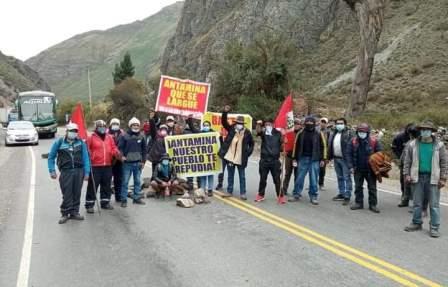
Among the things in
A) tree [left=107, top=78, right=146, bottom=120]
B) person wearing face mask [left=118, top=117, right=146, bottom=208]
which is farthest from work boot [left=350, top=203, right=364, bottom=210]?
tree [left=107, top=78, right=146, bottom=120]

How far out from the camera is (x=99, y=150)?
34.3ft

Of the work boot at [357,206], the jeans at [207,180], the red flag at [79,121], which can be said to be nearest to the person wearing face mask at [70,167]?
the red flag at [79,121]

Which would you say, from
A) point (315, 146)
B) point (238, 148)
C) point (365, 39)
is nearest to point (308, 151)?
point (315, 146)

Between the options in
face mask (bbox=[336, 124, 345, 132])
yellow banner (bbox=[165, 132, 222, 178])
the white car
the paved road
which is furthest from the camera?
the white car

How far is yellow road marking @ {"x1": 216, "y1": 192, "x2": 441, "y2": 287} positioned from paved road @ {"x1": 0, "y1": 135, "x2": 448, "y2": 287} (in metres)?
0.01

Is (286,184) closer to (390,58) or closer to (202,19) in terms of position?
(390,58)

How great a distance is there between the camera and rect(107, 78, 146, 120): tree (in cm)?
5628

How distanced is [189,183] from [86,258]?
5.56 m

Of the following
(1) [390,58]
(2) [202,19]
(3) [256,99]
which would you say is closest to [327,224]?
(3) [256,99]

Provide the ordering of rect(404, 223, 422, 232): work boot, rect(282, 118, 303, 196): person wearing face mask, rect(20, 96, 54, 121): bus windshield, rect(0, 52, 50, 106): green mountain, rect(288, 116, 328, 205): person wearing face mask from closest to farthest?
rect(404, 223, 422, 232): work boot → rect(288, 116, 328, 205): person wearing face mask → rect(282, 118, 303, 196): person wearing face mask → rect(20, 96, 54, 121): bus windshield → rect(0, 52, 50, 106): green mountain

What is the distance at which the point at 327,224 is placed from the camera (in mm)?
9008

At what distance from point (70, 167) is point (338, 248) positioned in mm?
5001

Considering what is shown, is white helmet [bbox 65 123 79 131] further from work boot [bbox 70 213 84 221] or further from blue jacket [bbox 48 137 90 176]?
work boot [bbox 70 213 84 221]

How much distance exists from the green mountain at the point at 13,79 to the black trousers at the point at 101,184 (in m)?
82.5
